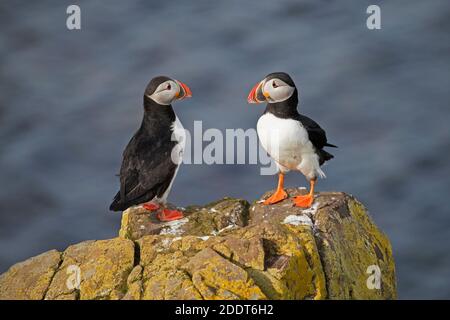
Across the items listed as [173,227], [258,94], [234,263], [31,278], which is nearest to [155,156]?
[173,227]

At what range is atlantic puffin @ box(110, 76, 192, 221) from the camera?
907 centimetres

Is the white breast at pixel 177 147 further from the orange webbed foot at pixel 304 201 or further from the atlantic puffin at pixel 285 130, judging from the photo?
the orange webbed foot at pixel 304 201

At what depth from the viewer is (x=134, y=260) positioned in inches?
302

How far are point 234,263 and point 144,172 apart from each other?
7.47 feet

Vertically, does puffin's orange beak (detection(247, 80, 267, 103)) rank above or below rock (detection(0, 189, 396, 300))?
above

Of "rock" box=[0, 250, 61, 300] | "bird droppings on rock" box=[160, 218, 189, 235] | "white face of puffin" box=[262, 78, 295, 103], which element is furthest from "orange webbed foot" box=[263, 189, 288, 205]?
"rock" box=[0, 250, 61, 300]

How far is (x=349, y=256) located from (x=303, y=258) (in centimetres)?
97

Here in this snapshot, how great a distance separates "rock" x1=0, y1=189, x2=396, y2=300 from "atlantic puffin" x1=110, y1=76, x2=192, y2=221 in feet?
1.20

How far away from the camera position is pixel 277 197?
930 cm

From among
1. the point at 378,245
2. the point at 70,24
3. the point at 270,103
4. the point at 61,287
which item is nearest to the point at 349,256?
the point at 378,245

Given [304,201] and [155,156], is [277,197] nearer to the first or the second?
[304,201]

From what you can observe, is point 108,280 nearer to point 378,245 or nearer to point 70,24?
point 378,245

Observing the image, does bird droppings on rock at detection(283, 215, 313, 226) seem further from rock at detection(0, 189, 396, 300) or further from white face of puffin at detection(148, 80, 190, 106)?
white face of puffin at detection(148, 80, 190, 106)

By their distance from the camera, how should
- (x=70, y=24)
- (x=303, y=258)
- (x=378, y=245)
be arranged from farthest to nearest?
(x=70, y=24)
(x=378, y=245)
(x=303, y=258)
